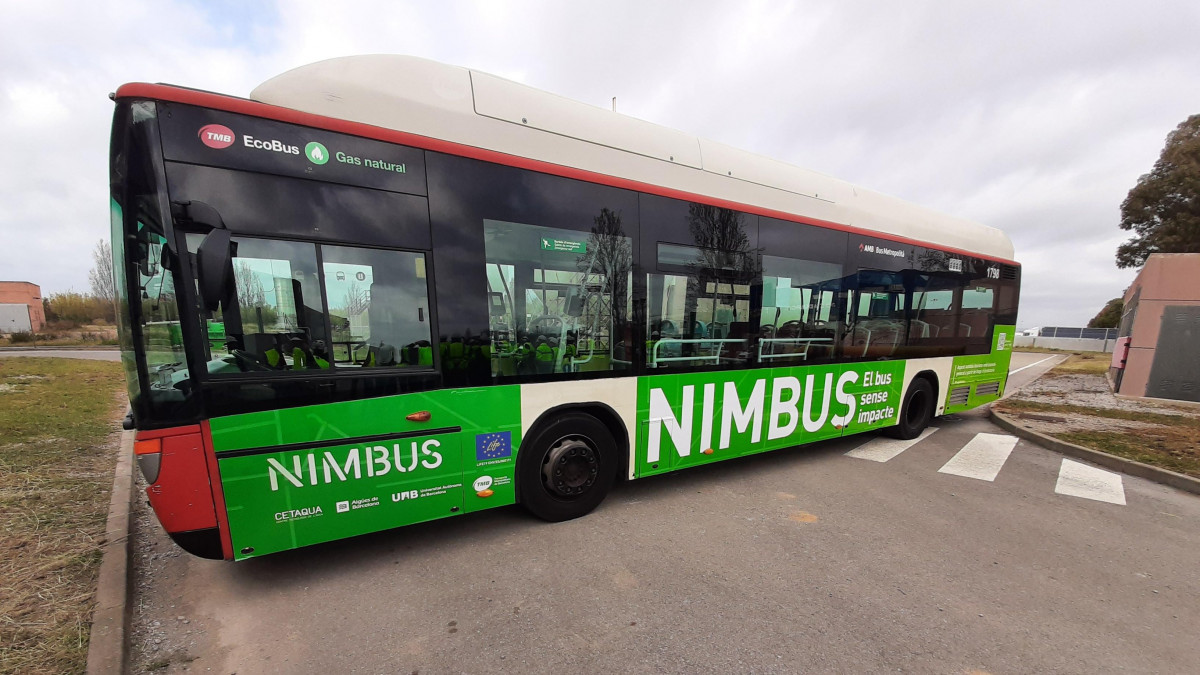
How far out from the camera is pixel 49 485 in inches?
171

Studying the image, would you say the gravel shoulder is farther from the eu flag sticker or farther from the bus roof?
the eu flag sticker

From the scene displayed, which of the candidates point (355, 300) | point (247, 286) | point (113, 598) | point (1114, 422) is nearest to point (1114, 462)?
point (1114, 422)

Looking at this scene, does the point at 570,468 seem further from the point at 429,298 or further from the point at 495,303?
the point at 429,298

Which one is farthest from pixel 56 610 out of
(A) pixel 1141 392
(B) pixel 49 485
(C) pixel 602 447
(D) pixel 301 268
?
(A) pixel 1141 392

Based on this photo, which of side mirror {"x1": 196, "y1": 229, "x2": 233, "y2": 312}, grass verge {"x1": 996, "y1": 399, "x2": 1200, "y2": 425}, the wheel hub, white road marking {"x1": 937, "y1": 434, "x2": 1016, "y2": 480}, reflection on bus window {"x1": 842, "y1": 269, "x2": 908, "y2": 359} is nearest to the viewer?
side mirror {"x1": 196, "y1": 229, "x2": 233, "y2": 312}

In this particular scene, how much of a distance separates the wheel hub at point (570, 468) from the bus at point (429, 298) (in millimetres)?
16

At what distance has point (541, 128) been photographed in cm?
361

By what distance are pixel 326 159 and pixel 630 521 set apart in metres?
3.76

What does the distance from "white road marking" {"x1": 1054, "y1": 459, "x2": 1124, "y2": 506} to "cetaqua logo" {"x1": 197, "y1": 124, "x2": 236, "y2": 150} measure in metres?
8.30

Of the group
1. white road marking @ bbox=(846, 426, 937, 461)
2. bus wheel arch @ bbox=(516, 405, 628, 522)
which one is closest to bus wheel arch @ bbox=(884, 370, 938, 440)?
white road marking @ bbox=(846, 426, 937, 461)

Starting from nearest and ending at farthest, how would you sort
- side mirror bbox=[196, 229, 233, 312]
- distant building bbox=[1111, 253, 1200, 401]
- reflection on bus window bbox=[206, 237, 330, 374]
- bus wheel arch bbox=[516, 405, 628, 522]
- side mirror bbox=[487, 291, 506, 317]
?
side mirror bbox=[196, 229, 233, 312]
reflection on bus window bbox=[206, 237, 330, 374]
side mirror bbox=[487, 291, 506, 317]
bus wheel arch bbox=[516, 405, 628, 522]
distant building bbox=[1111, 253, 1200, 401]

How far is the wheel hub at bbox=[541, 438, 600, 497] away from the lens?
152 inches

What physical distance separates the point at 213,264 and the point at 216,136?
2.66ft

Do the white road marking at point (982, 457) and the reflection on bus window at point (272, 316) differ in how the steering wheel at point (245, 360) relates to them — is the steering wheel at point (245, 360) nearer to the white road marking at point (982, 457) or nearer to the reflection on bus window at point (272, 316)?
the reflection on bus window at point (272, 316)
